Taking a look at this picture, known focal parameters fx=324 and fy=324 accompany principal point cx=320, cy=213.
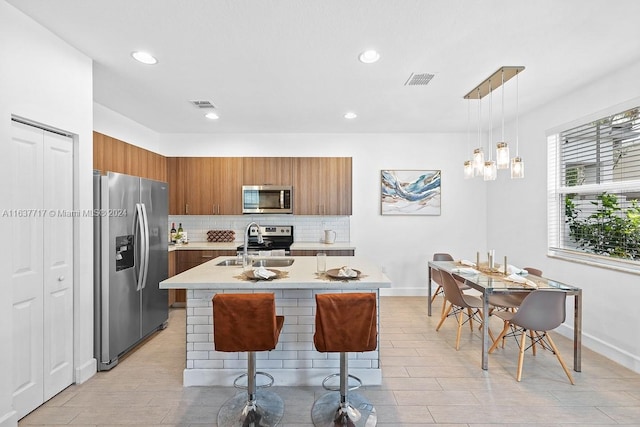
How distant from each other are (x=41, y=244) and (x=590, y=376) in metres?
4.38

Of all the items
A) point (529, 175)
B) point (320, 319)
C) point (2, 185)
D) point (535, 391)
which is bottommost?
point (535, 391)

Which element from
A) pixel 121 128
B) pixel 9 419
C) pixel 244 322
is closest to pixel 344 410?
pixel 244 322

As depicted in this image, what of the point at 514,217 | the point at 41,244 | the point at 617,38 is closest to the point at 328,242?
the point at 514,217

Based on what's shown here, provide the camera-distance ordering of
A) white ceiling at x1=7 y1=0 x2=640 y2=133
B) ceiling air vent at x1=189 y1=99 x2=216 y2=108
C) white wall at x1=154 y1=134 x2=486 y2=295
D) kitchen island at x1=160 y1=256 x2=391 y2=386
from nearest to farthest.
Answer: white ceiling at x1=7 y1=0 x2=640 y2=133
kitchen island at x1=160 y1=256 x2=391 y2=386
ceiling air vent at x1=189 y1=99 x2=216 y2=108
white wall at x1=154 y1=134 x2=486 y2=295

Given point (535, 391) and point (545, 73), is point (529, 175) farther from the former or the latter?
point (535, 391)

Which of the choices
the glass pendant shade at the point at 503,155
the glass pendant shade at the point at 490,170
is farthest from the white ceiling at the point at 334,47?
the glass pendant shade at the point at 490,170

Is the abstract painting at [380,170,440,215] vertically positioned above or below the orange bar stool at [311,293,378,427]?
above

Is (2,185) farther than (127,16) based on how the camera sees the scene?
No

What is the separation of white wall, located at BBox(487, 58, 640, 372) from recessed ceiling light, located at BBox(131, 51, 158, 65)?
3585mm

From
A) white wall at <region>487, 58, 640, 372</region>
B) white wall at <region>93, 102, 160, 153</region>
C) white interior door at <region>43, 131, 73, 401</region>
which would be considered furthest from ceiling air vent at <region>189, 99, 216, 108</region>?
white wall at <region>487, 58, 640, 372</region>

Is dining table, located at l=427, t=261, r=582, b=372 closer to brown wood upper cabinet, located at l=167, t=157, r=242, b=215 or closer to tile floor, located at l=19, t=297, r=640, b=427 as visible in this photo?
tile floor, located at l=19, t=297, r=640, b=427

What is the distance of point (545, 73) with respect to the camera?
9.75ft

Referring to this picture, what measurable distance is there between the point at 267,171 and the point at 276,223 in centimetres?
85

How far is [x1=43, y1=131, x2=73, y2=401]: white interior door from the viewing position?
2.32 m
